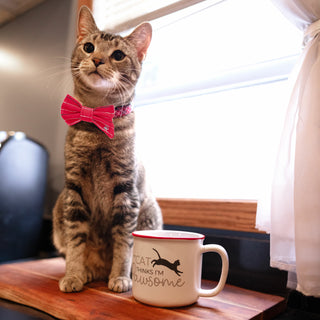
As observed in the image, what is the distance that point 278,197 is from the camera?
0.79m

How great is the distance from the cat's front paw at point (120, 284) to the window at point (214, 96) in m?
0.46

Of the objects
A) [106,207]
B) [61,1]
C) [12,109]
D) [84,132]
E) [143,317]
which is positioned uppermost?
[61,1]

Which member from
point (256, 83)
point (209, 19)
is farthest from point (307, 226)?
point (209, 19)

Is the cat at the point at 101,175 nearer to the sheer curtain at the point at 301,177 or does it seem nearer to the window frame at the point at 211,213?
the window frame at the point at 211,213

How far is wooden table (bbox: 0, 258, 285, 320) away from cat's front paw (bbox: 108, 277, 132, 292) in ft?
0.05

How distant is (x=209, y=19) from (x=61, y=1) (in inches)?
30.8

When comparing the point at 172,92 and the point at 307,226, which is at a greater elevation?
the point at 172,92

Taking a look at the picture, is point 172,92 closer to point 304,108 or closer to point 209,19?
point 209,19

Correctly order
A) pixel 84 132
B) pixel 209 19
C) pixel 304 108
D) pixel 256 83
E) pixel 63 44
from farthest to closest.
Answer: pixel 63 44
pixel 209 19
pixel 256 83
pixel 84 132
pixel 304 108

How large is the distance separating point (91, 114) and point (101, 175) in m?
0.18

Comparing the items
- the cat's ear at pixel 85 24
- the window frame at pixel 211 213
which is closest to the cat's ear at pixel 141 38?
the cat's ear at pixel 85 24

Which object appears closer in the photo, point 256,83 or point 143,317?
point 143,317

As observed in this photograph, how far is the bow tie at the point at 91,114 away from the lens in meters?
0.87

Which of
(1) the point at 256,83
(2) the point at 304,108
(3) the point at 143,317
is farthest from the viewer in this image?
(1) the point at 256,83
